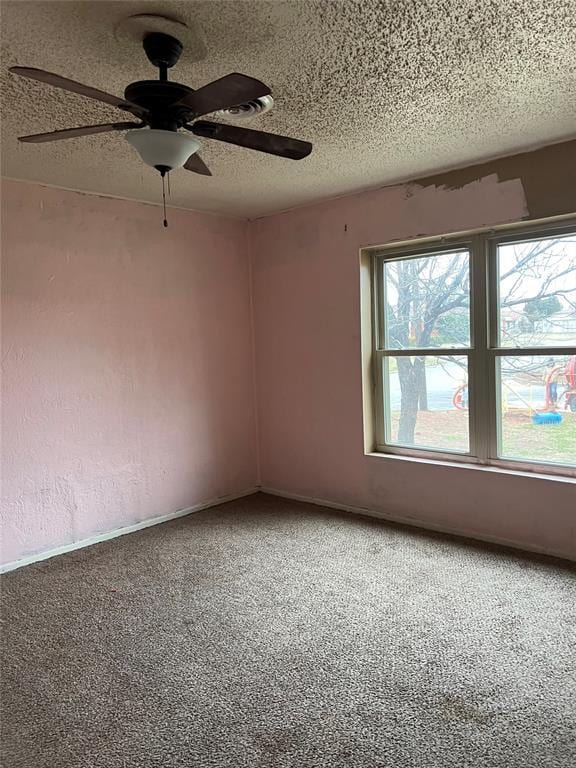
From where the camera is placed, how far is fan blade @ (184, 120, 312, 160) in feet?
6.56

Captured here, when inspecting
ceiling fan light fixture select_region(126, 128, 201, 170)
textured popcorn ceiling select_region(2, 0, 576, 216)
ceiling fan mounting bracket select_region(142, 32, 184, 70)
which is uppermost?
textured popcorn ceiling select_region(2, 0, 576, 216)

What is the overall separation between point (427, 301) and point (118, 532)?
2806mm

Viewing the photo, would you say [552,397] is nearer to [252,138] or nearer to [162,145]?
[252,138]

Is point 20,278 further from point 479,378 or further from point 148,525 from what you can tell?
point 479,378

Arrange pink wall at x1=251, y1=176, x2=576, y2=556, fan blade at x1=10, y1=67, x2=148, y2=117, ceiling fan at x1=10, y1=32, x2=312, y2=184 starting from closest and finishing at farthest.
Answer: fan blade at x1=10, y1=67, x2=148, y2=117 → ceiling fan at x1=10, y1=32, x2=312, y2=184 → pink wall at x1=251, y1=176, x2=576, y2=556

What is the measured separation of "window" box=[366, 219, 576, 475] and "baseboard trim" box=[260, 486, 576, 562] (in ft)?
1.59

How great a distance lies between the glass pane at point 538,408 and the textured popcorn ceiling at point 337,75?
132 cm

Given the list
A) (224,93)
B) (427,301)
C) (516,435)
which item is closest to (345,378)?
(427,301)

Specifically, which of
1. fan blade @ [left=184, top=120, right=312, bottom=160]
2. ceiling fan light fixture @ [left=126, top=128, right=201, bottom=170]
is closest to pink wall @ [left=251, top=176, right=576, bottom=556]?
fan blade @ [left=184, top=120, right=312, bottom=160]

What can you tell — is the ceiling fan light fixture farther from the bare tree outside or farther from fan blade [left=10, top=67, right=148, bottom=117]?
the bare tree outside

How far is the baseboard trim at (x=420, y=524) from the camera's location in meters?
3.39

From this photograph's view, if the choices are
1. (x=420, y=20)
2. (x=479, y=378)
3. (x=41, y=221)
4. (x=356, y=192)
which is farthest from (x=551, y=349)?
(x=41, y=221)

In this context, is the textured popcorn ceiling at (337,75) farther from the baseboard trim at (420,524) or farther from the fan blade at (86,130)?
the baseboard trim at (420,524)

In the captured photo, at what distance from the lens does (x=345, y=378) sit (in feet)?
14.2
